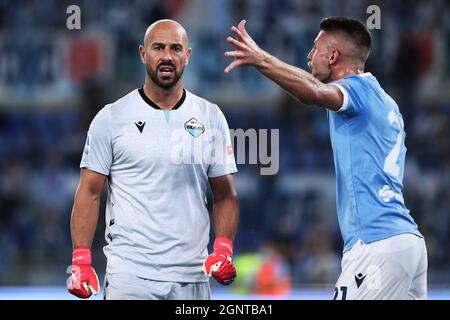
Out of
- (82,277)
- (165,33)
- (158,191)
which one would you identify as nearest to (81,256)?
(82,277)

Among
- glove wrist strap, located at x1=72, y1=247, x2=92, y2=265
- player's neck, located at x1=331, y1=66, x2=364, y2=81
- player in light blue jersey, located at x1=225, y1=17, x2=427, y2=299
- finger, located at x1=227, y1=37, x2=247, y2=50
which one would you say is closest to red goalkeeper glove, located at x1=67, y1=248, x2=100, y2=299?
glove wrist strap, located at x1=72, y1=247, x2=92, y2=265

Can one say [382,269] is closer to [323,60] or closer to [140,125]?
[323,60]

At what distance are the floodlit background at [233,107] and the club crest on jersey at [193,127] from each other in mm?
5264

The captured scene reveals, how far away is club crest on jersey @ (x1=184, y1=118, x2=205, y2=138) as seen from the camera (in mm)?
4746

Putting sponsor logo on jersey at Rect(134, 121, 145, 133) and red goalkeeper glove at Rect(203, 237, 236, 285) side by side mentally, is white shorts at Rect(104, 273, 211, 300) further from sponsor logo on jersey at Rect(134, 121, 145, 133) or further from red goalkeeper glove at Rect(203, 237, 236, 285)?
sponsor logo on jersey at Rect(134, 121, 145, 133)

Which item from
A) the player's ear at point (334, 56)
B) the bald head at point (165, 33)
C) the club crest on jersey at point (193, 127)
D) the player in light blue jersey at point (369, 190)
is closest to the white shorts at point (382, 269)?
the player in light blue jersey at point (369, 190)

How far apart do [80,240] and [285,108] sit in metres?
7.43

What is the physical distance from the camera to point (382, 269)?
4207mm

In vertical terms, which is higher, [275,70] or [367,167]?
[275,70]

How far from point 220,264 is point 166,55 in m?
1.08

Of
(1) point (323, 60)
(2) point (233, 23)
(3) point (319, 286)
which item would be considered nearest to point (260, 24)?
(2) point (233, 23)

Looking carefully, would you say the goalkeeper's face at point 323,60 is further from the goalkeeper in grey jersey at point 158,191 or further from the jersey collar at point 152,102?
the jersey collar at point 152,102

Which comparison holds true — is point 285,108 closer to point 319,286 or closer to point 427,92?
point 427,92

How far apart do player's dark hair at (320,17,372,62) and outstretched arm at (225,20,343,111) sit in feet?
1.79
